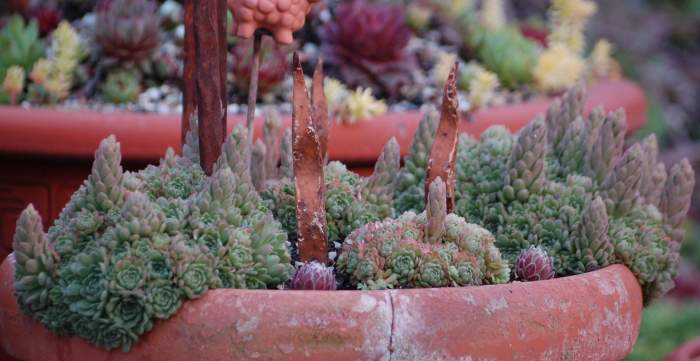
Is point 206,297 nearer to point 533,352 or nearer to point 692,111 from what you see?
point 533,352

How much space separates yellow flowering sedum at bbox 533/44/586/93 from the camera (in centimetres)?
329

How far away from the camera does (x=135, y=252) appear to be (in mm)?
1544

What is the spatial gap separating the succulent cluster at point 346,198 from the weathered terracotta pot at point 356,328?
0.38 m

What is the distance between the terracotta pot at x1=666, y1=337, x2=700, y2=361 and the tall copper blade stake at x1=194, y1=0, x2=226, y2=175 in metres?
1.17

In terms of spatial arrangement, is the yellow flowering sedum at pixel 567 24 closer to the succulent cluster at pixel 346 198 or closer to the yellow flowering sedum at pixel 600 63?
the yellow flowering sedum at pixel 600 63

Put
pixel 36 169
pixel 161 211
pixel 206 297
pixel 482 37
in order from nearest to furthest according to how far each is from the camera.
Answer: pixel 206 297
pixel 161 211
pixel 36 169
pixel 482 37

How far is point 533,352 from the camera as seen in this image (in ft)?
5.18

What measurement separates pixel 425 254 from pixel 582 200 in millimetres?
462

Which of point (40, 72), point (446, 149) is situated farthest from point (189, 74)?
point (40, 72)

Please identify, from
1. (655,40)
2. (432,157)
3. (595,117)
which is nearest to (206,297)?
(432,157)

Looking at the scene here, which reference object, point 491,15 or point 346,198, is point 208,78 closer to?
point 346,198

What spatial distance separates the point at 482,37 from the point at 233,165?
6.42 feet

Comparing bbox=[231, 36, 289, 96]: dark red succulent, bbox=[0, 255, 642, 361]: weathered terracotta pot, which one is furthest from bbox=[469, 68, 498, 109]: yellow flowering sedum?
bbox=[0, 255, 642, 361]: weathered terracotta pot

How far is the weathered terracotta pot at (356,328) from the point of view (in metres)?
1.48
